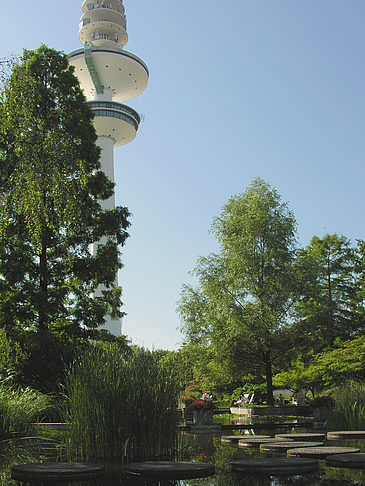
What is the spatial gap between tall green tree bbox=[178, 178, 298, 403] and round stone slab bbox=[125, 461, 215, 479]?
18499 millimetres

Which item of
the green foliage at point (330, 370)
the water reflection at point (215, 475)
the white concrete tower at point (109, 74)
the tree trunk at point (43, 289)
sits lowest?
A: the water reflection at point (215, 475)

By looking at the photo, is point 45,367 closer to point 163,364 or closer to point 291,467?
point 163,364

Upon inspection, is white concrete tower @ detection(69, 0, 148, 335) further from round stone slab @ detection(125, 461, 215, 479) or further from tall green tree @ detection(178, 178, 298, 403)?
round stone slab @ detection(125, 461, 215, 479)

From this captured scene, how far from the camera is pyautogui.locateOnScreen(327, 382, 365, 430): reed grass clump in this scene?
13430mm

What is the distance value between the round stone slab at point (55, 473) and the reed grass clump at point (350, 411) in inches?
349

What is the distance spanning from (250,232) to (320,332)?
6460 mm

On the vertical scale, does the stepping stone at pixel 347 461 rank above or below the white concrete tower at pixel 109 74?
below

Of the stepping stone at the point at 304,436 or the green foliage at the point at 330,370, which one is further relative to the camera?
the green foliage at the point at 330,370

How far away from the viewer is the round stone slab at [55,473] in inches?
239

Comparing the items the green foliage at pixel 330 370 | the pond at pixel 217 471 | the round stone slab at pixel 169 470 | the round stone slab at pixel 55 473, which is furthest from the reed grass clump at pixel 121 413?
the green foliage at pixel 330 370

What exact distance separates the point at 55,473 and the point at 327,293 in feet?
99.5

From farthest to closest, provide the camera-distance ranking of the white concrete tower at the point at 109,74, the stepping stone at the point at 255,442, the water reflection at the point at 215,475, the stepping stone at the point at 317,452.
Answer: the white concrete tower at the point at 109,74 → the stepping stone at the point at 255,442 → the stepping stone at the point at 317,452 → the water reflection at the point at 215,475

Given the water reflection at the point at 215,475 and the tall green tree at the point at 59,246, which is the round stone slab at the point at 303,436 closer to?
the water reflection at the point at 215,475

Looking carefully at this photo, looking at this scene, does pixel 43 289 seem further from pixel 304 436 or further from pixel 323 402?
pixel 304 436
